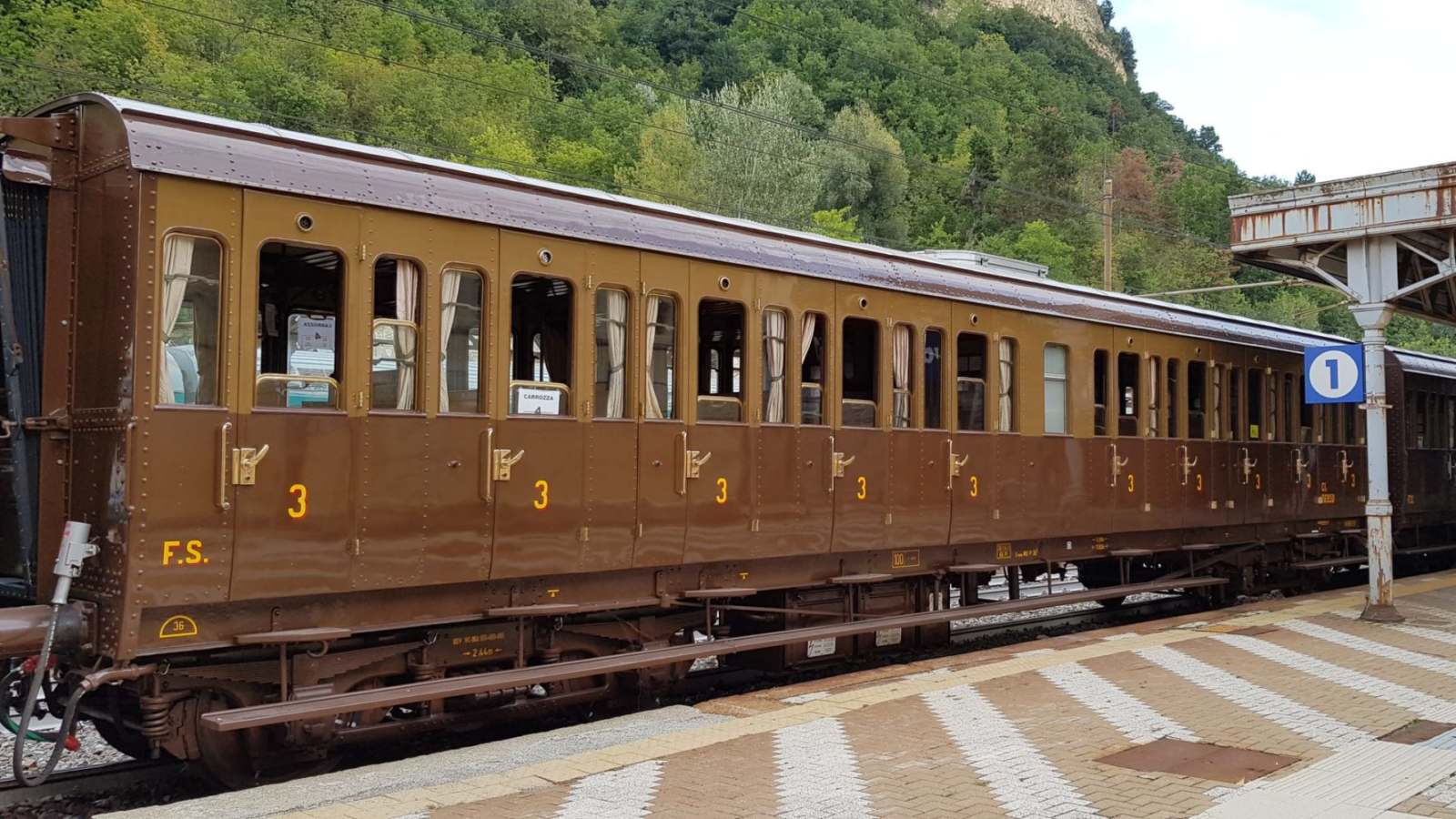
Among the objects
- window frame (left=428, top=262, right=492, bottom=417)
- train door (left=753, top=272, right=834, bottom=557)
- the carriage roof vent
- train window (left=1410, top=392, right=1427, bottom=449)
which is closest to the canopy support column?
the carriage roof vent

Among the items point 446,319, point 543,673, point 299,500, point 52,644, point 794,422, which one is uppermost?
point 446,319

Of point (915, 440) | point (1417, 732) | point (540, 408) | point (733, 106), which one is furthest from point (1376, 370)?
point (733, 106)

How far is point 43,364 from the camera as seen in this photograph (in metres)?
6.69

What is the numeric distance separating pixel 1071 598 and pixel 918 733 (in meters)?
6.24

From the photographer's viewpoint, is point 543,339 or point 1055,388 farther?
point 1055,388

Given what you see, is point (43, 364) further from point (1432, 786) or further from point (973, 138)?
point (973, 138)

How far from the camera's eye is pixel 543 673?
790 cm

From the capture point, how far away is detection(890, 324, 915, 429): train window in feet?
36.6

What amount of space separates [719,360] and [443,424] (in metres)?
2.75

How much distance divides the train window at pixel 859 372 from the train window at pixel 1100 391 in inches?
152

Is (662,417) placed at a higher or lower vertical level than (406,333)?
lower

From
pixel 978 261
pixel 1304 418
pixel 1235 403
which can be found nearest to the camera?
pixel 978 261

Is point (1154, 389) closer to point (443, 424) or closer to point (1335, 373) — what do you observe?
point (1335, 373)

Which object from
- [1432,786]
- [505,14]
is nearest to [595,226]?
[1432,786]
